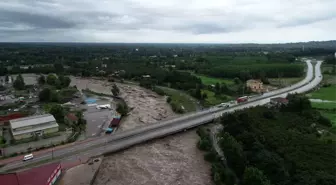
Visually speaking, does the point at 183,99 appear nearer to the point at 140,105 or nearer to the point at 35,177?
the point at 140,105

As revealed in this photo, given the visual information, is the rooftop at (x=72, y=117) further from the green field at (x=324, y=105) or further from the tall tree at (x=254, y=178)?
the green field at (x=324, y=105)

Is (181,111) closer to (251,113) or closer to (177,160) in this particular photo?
(251,113)

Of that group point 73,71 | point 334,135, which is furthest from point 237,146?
point 73,71

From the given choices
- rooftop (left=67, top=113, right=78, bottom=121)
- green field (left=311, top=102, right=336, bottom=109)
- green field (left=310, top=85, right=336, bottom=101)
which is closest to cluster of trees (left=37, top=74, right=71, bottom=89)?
rooftop (left=67, top=113, right=78, bottom=121)

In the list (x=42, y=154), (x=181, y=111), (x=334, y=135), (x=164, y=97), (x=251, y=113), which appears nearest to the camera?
(x=42, y=154)

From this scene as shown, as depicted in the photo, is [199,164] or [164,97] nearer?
[199,164]

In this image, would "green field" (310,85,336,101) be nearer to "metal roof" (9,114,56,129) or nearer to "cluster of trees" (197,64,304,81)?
"cluster of trees" (197,64,304,81)
